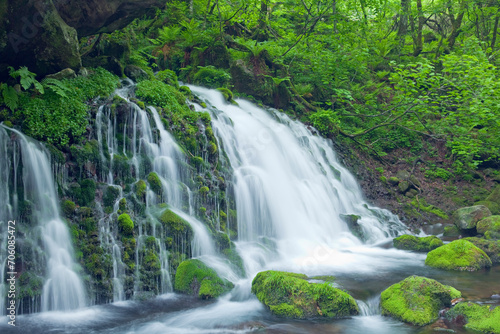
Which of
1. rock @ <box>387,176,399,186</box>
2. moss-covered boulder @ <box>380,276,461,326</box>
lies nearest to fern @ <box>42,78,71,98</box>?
moss-covered boulder @ <box>380,276,461,326</box>

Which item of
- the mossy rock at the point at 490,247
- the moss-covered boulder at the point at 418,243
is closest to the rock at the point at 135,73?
the moss-covered boulder at the point at 418,243

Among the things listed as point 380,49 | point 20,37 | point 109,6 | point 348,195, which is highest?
point 380,49

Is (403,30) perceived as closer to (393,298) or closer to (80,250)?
(393,298)

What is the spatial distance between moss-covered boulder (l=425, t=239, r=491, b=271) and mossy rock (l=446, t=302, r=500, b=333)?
9.03 feet

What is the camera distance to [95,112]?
7.55 m

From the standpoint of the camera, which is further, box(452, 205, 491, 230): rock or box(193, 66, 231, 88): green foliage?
box(193, 66, 231, 88): green foliage

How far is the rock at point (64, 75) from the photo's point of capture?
757cm

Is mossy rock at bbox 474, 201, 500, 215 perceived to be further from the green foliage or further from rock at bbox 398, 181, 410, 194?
the green foliage

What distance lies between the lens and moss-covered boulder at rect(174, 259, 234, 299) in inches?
251

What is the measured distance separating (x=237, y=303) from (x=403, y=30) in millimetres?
18754

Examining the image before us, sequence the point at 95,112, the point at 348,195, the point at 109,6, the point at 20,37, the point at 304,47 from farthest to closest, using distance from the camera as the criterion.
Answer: the point at 304,47
the point at 348,195
the point at 109,6
the point at 95,112
the point at 20,37

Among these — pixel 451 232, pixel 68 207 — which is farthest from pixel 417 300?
pixel 451 232

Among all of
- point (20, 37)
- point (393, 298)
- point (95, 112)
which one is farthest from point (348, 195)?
point (20, 37)

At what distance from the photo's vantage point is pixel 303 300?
18.7ft
